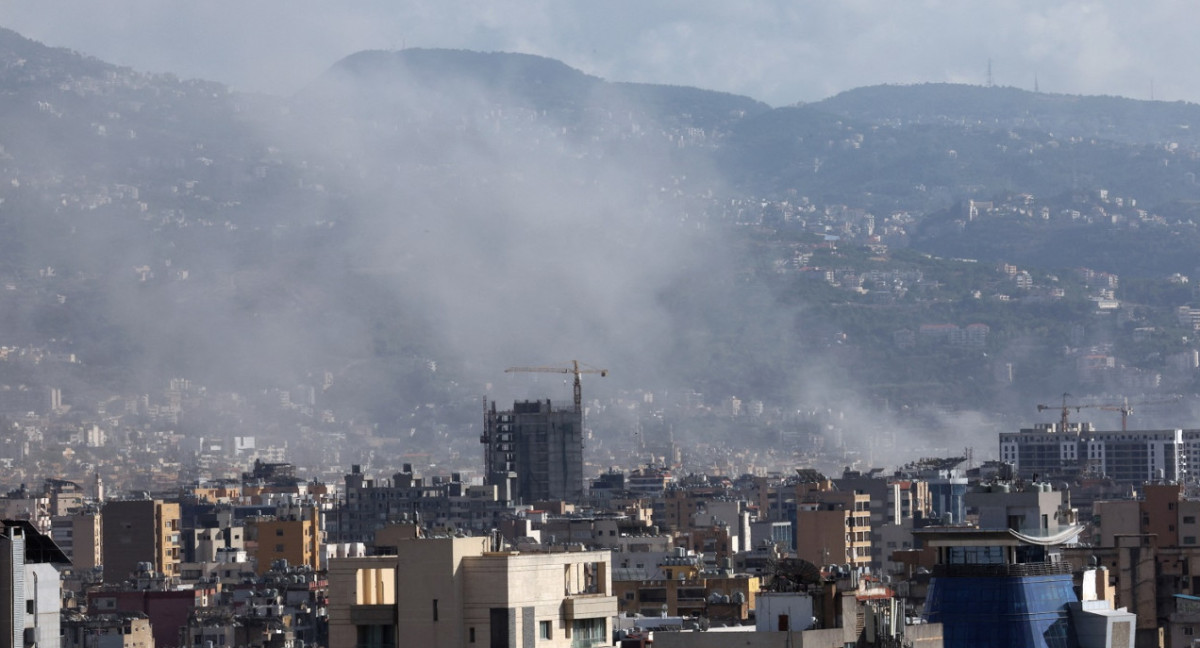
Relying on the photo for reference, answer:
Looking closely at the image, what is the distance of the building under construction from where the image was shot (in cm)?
18375

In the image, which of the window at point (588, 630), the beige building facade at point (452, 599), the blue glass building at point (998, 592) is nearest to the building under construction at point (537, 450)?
the blue glass building at point (998, 592)

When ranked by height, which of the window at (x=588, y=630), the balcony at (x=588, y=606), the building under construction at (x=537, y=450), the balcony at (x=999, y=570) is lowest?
the window at (x=588, y=630)

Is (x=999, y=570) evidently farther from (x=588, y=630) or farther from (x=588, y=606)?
(x=588, y=606)

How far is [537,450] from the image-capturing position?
187125 millimetres

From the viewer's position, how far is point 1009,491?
3294 cm

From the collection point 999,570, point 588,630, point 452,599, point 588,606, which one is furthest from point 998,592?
point 452,599

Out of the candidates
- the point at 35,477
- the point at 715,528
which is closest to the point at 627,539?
the point at 715,528

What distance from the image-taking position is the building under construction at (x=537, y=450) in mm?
183750

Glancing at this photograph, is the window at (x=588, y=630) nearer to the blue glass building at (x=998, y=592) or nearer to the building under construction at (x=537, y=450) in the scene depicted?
the blue glass building at (x=998, y=592)

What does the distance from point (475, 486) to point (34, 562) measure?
462ft

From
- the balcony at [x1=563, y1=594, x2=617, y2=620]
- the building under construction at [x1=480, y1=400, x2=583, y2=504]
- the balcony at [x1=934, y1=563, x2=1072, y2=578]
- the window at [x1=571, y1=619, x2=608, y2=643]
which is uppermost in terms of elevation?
the building under construction at [x1=480, y1=400, x2=583, y2=504]

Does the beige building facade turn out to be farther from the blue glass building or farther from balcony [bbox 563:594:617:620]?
the blue glass building

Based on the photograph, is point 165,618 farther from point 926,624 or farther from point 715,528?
point 926,624

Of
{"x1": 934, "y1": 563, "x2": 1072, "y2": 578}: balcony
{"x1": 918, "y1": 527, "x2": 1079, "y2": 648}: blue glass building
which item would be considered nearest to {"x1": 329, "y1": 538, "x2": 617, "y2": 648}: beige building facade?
{"x1": 918, "y1": 527, "x2": 1079, "y2": 648}: blue glass building
